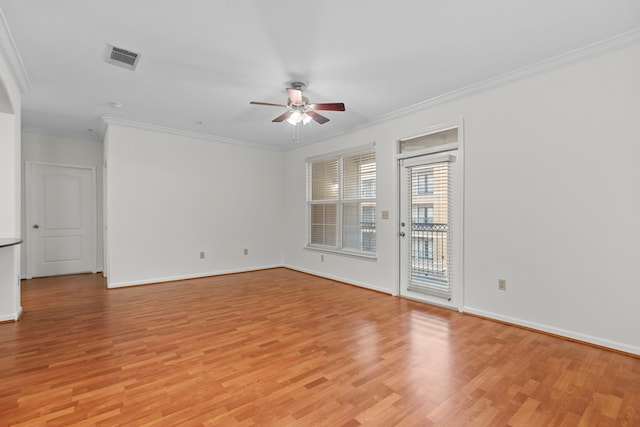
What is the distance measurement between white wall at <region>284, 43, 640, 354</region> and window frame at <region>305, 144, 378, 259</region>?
140 cm

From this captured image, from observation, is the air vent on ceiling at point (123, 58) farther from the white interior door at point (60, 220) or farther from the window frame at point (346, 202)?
the white interior door at point (60, 220)

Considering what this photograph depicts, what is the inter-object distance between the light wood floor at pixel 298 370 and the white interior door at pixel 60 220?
2400 mm

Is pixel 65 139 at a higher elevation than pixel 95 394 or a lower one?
higher

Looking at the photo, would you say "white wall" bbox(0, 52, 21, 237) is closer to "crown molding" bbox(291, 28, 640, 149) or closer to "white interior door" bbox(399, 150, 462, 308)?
"crown molding" bbox(291, 28, 640, 149)

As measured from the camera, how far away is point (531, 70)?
3059 mm

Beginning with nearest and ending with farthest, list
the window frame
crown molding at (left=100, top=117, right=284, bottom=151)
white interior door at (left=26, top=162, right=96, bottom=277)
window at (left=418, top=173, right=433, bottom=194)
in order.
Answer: window at (left=418, top=173, right=433, bottom=194) < crown molding at (left=100, top=117, right=284, bottom=151) < the window frame < white interior door at (left=26, top=162, right=96, bottom=277)

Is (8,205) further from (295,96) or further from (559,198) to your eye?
(559,198)

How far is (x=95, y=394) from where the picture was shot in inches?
77.9

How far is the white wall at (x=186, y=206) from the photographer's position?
490 centimetres

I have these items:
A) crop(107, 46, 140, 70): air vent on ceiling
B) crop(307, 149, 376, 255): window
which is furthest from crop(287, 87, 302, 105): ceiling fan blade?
crop(307, 149, 376, 255): window

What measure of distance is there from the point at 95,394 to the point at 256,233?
4.48 meters

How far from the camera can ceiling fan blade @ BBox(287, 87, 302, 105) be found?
3074 millimetres

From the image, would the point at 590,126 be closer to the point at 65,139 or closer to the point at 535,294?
the point at 535,294

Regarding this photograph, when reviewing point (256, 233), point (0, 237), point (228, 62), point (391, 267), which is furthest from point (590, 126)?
point (0, 237)
